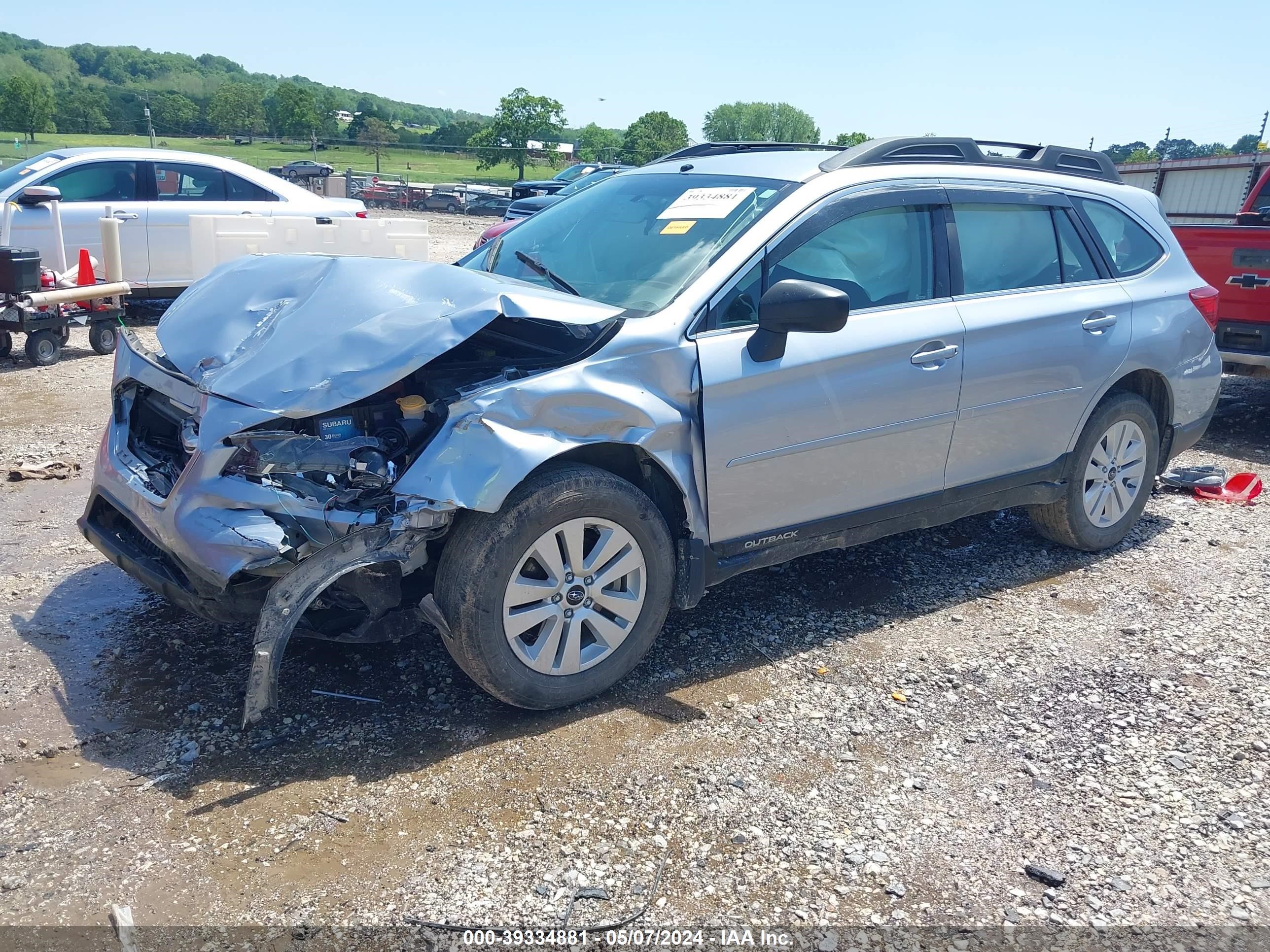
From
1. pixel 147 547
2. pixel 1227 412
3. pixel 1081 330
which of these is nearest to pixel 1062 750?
pixel 1081 330

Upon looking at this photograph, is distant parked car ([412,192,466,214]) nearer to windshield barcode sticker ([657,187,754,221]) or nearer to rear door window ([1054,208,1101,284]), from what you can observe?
rear door window ([1054,208,1101,284])

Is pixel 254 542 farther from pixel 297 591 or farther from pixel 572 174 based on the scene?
pixel 572 174

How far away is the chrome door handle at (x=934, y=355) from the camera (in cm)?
416

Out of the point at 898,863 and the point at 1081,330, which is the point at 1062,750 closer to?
the point at 898,863

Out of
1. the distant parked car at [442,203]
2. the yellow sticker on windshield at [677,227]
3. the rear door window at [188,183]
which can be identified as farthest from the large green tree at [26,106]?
the yellow sticker on windshield at [677,227]

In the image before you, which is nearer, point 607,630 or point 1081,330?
point 607,630

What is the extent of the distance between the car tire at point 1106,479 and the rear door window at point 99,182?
10.1 metres

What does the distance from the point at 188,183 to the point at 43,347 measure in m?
3.21

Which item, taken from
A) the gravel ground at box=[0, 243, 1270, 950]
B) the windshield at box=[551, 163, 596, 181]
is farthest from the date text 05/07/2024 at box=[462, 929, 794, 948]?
the windshield at box=[551, 163, 596, 181]

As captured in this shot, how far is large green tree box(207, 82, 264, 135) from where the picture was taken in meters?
79.6

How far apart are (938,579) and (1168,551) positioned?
4.92 feet

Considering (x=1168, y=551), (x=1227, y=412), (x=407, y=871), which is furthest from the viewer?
(x=1227, y=412)

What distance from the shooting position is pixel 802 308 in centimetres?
354

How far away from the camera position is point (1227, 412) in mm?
9133
